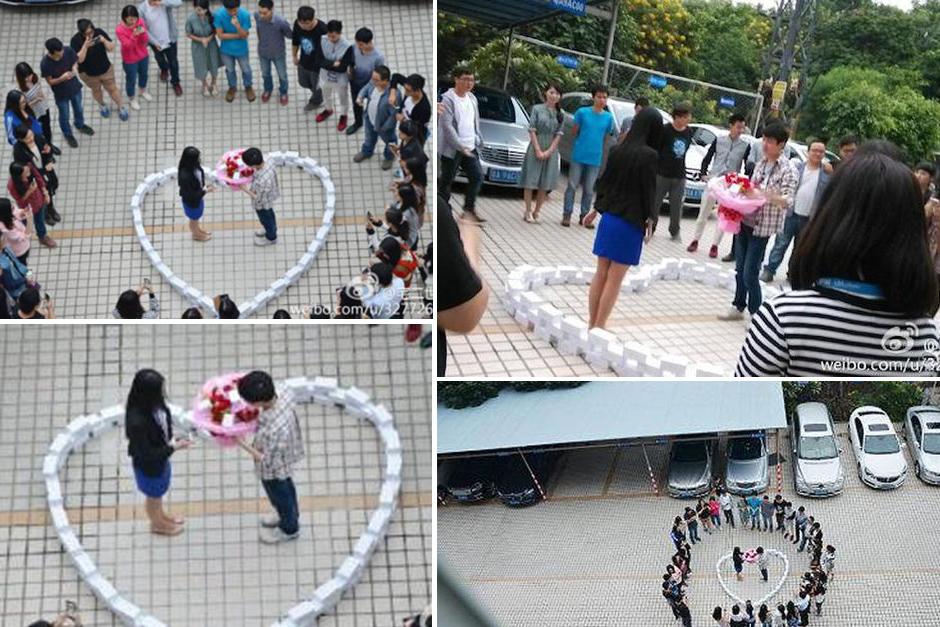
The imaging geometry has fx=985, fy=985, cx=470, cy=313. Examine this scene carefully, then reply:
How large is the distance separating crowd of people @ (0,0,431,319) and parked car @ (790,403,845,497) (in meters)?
2.21

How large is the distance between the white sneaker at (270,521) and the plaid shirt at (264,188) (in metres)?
2.59

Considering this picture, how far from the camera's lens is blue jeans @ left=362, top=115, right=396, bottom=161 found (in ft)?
24.3

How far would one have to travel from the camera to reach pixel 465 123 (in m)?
6.91

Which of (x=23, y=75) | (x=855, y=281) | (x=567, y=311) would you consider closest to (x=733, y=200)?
(x=567, y=311)

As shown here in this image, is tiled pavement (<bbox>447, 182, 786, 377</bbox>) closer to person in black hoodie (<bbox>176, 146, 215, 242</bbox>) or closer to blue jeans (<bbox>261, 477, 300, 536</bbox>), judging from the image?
blue jeans (<bbox>261, 477, 300, 536</bbox>)

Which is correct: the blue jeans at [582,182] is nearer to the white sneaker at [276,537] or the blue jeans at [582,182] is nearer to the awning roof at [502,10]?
the awning roof at [502,10]

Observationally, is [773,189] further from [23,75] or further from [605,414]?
[23,75]

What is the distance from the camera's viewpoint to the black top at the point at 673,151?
727cm

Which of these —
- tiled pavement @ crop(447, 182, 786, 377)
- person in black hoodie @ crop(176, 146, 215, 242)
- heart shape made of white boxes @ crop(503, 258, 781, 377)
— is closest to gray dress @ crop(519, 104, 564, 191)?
tiled pavement @ crop(447, 182, 786, 377)

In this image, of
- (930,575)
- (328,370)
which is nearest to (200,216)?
(328,370)

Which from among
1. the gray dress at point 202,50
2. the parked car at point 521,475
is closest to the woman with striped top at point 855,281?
the parked car at point 521,475

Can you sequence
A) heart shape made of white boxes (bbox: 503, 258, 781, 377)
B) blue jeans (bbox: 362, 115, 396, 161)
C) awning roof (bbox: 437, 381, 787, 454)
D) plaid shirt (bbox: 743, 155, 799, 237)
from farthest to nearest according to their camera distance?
blue jeans (bbox: 362, 115, 396, 161), plaid shirt (bbox: 743, 155, 799, 237), heart shape made of white boxes (bbox: 503, 258, 781, 377), awning roof (bbox: 437, 381, 787, 454)

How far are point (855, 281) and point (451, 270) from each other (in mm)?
1020

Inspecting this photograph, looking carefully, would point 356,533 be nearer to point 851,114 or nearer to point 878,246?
point 878,246
